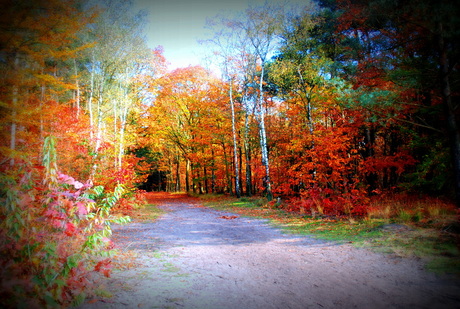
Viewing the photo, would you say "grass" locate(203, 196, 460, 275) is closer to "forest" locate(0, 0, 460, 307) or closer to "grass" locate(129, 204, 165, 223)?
"forest" locate(0, 0, 460, 307)

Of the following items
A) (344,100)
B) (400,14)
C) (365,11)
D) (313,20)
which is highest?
(313,20)

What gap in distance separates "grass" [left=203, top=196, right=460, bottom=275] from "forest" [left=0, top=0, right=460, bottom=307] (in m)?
0.82

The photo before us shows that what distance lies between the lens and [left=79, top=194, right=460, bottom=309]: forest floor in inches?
128

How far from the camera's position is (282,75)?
15227 mm

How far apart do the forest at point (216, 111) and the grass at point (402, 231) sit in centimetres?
82

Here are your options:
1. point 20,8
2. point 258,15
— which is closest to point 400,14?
point 258,15

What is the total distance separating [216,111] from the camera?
2141 cm

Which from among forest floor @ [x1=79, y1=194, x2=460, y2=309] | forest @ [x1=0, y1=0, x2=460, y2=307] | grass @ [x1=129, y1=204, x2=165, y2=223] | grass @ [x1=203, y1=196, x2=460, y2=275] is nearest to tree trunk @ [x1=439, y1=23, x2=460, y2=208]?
forest @ [x1=0, y1=0, x2=460, y2=307]

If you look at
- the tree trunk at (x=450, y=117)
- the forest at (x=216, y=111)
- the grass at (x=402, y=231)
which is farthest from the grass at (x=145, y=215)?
the tree trunk at (x=450, y=117)

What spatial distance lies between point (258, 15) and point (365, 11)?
27.0ft

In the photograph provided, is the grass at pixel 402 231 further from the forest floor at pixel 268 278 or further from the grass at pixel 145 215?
the grass at pixel 145 215

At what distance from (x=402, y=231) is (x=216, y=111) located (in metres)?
17.4

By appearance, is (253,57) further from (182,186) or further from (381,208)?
(182,186)

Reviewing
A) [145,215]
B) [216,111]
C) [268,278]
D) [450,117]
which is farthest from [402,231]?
[216,111]
